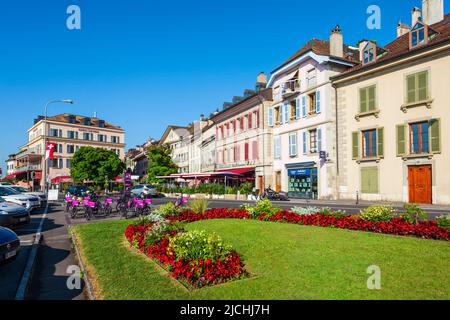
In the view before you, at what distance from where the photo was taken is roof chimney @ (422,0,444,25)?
80.8ft

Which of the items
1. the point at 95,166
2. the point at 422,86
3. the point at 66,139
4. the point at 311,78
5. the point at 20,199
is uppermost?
the point at 311,78

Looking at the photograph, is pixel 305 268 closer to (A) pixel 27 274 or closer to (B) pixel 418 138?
(A) pixel 27 274

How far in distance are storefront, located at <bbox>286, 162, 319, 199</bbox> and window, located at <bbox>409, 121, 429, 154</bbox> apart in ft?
28.0

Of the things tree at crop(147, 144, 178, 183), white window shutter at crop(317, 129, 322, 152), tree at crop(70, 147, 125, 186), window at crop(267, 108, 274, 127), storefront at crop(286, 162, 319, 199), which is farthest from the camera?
tree at crop(70, 147, 125, 186)

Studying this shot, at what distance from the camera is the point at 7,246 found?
7.00 metres

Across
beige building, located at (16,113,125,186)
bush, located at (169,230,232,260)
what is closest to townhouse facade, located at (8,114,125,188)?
beige building, located at (16,113,125,186)

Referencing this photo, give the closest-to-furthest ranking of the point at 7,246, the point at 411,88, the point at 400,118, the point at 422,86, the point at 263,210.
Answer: the point at 7,246
the point at 263,210
the point at 422,86
the point at 411,88
the point at 400,118

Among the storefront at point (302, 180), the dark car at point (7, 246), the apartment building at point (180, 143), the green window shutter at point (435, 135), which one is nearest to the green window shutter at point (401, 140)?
the green window shutter at point (435, 135)

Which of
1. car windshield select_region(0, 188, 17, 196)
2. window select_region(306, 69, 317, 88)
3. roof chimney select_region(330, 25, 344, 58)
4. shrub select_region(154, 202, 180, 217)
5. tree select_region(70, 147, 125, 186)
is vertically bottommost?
shrub select_region(154, 202, 180, 217)

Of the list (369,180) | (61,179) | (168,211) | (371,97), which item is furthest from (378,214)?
(61,179)

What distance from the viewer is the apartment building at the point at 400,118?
20.0 metres

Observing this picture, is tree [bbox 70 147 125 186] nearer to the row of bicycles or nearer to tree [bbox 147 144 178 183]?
tree [bbox 147 144 178 183]

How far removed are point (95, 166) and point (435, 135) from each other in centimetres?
5250

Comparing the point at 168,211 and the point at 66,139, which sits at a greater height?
the point at 66,139
